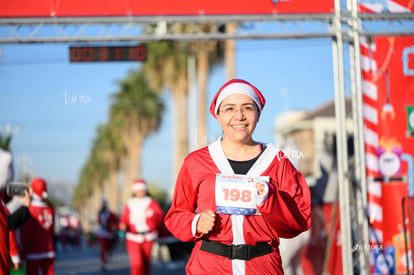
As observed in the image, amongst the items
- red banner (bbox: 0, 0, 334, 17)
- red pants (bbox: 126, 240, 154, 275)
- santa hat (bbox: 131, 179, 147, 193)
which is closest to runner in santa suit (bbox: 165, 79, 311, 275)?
red banner (bbox: 0, 0, 334, 17)

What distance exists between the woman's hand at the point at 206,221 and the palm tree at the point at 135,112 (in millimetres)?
40421

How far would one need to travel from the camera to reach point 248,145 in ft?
15.0

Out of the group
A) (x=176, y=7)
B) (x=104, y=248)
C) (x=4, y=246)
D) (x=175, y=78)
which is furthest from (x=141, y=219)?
(x=175, y=78)

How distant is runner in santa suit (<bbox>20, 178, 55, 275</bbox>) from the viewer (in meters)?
9.38

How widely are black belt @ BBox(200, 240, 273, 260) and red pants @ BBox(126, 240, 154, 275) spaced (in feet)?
26.1

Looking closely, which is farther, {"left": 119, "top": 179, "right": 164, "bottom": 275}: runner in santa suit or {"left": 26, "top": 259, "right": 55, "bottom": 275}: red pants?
{"left": 119, "top": 179, "right": 164, "bottom": 275}: runner in santa suit

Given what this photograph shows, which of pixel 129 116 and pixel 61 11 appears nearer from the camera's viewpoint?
pixel 61 11

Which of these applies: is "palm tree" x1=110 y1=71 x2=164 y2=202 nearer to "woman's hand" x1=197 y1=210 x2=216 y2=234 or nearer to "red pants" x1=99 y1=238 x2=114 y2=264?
"red pants" x1=99 y1=238 x2=114 y2=264

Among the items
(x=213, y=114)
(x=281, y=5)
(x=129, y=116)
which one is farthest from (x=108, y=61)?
(x=129, y=116)

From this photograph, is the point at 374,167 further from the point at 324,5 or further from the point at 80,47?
the point at 80,47

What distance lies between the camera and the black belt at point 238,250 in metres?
4.30

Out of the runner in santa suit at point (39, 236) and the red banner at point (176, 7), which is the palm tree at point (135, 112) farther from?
the red banner at point (176, 7)

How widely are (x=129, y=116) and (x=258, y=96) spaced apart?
45327 millimetres

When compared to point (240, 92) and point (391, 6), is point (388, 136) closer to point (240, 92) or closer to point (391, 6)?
point (391, 6)
